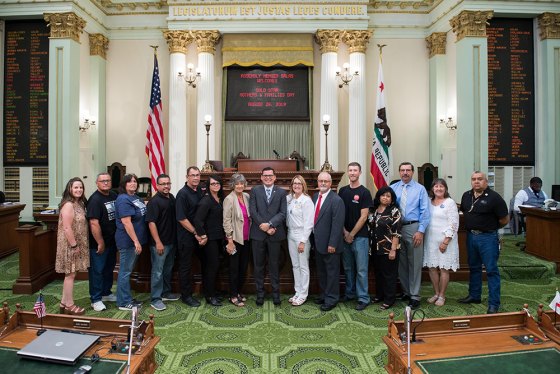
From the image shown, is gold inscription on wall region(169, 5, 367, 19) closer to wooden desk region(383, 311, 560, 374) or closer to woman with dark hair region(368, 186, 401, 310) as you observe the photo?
woman with dark hair region(368, 186, 401, 310)

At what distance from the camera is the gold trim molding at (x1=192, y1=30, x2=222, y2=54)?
10.6 metres

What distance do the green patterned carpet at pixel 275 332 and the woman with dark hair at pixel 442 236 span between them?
52 cm

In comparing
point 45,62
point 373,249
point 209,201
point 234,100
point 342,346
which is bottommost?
point 342,346

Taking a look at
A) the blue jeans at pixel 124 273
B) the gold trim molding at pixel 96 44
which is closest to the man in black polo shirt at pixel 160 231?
the blue jeans at pixel 124 273

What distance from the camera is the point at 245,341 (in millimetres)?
3678

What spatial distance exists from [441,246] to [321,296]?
1.64m

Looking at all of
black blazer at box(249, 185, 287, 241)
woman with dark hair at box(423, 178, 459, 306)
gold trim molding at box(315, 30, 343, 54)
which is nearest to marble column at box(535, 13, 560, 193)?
gold trim molding at box(315, 30, 343, 54)

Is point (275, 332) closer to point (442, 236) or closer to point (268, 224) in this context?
point (268, 224)

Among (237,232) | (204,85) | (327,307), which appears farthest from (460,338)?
(204,85)

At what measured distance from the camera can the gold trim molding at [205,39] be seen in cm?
1055

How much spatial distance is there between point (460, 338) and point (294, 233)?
237 centimetres

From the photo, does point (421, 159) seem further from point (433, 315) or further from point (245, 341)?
point (245, 341)

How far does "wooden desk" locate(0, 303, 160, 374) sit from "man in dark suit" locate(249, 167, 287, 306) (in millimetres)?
2131

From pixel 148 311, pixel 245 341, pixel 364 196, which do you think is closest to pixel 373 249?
pixel 364 196
